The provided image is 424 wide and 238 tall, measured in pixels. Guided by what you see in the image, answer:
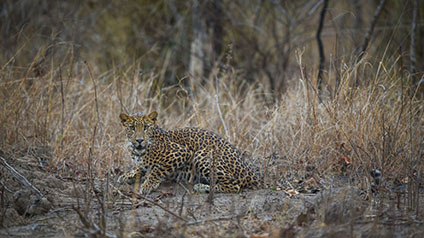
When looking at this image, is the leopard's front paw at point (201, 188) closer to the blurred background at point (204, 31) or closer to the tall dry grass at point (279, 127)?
the tall dry grass at point (279, 127)

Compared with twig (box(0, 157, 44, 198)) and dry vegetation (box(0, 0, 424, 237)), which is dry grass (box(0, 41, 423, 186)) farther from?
twig (box(0, 157, 44, 198))

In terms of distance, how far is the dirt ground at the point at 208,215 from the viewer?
11.4ft

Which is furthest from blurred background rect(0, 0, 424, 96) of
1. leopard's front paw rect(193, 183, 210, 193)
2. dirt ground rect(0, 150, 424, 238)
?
dirt ground rect(0, 150, 424, 238)

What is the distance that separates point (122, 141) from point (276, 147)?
2112 millimetres

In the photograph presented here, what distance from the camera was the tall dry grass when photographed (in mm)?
4992

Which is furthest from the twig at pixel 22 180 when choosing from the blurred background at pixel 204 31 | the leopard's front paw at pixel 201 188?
the blurred background at pixel 204 31

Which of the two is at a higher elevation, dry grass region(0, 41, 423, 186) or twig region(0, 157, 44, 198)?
dry grass region(0, 41, 423, 186)

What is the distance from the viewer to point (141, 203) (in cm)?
430

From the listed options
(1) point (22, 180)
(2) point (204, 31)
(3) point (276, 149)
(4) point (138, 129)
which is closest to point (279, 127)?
(3) point (276, 149)

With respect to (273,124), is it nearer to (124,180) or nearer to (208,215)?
(124,180)

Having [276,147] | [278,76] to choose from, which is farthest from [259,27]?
[276,147]

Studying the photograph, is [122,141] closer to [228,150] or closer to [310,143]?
[228,150]

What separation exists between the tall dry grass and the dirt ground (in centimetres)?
59

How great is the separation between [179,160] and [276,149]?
5.03ft
